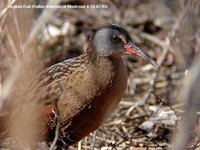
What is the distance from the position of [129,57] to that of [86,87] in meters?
2.48

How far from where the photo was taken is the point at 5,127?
460cm

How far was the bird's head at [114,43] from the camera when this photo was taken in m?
4.52

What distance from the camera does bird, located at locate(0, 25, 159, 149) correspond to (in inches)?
168

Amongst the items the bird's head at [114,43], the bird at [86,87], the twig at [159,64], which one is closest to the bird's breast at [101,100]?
the bird at [86,87]

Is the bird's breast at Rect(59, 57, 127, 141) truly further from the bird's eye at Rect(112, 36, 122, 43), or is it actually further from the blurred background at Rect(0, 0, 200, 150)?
the blurred background at Rect(0, 0, 200, 150)

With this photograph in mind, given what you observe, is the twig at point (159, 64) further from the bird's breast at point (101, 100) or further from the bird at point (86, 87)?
the bird's breast at point (101, 100)

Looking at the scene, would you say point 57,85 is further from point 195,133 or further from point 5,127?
point 195,133

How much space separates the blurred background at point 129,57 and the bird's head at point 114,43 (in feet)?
1.04

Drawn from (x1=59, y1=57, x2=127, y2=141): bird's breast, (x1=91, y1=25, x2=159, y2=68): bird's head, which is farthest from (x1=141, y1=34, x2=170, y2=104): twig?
(x1=59, y1=57, x2=127, y2=141): bird's breast

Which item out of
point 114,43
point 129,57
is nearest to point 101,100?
point 114,43

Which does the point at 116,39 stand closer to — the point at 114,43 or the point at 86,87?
the point at 114,43

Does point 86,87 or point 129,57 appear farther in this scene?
point 129,57

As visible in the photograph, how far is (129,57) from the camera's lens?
22.0 ft

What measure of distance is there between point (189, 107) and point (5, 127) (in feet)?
7.97
